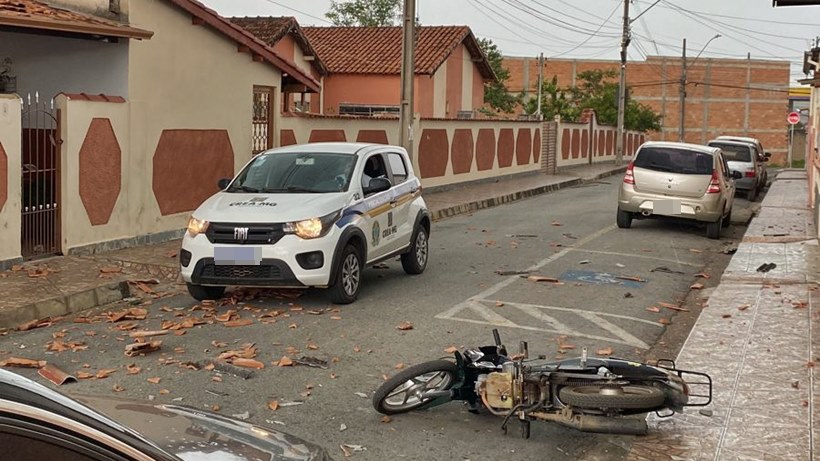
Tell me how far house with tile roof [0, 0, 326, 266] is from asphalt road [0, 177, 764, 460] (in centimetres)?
295

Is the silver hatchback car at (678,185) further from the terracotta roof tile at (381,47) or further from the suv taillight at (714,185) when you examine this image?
the terracotta roof tile at (381,47)

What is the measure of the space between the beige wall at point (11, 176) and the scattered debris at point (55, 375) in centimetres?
468

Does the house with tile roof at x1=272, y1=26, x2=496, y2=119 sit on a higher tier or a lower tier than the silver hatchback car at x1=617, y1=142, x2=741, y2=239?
higher

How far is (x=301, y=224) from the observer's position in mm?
10297

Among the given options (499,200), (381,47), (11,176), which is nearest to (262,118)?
(11,176)

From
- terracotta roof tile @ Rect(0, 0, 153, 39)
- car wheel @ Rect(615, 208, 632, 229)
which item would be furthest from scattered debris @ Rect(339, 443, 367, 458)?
car wheel @ Rect(615, 208, 632, 229)

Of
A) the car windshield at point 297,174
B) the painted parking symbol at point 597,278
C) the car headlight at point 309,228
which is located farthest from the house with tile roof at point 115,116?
the painted parking symbol at point 597,278

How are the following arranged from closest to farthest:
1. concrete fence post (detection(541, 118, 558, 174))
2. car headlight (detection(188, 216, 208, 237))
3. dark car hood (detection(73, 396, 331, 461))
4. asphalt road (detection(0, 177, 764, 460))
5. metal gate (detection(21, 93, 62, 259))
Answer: dark car hood (detection(73, 396, 331, 461)) → asphalt road (detection(0, 177, 764, 460)) → car headlight (detection(188, 216, 208, 237)) → metal gate (detection(21, 93, 62, 259)) → concrete fence post (detection(541, 118, 558, 174))

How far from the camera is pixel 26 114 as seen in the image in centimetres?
1361

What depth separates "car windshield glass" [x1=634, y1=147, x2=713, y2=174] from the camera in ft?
59.9

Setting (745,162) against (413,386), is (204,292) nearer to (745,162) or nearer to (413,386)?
(413,386)

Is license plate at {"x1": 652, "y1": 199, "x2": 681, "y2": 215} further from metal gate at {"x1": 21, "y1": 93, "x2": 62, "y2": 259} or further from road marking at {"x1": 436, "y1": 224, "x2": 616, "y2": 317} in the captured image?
metal gate at {"x1": 21, "y1": 93, "x2": 62, "y2": 259}

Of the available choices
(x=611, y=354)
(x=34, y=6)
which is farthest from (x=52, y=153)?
(x=611, y=354)

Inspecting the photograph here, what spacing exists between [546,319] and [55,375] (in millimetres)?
4896
